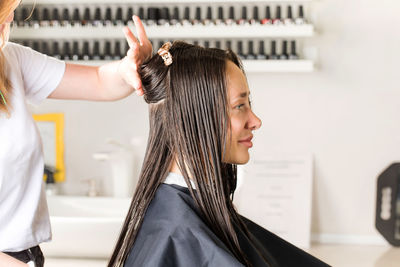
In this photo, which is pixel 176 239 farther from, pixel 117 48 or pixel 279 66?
pixel 117 48

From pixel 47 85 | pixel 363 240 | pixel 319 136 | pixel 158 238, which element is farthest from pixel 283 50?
pixel 158 238

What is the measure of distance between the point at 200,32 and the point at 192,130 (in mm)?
2091

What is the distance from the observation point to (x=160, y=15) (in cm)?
359

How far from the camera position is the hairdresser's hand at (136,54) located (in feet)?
4.96

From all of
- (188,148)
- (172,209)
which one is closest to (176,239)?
(172,209)

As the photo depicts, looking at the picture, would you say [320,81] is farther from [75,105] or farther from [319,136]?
[75,105]

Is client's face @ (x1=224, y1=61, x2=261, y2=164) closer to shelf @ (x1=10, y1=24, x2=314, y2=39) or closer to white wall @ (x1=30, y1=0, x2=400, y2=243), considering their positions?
shelf @ (x1=10, y1=24, x2=314, y2=39)

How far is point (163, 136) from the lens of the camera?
1.54 meters

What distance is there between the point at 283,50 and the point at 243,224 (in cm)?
205

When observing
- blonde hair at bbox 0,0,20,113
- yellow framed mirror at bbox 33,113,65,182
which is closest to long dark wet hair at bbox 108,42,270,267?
blonde hair at bbox 0,0,20,113

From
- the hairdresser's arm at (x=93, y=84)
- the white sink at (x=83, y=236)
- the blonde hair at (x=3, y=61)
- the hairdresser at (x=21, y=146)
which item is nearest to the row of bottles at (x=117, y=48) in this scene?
the white sink at (x=83, y=236)

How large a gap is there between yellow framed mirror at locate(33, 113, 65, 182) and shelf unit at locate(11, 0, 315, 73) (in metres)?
0.52

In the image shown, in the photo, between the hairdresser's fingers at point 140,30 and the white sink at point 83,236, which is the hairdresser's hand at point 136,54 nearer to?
the hairdresser's fingers at point 140,30

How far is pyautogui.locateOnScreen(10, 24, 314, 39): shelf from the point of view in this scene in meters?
3.44
